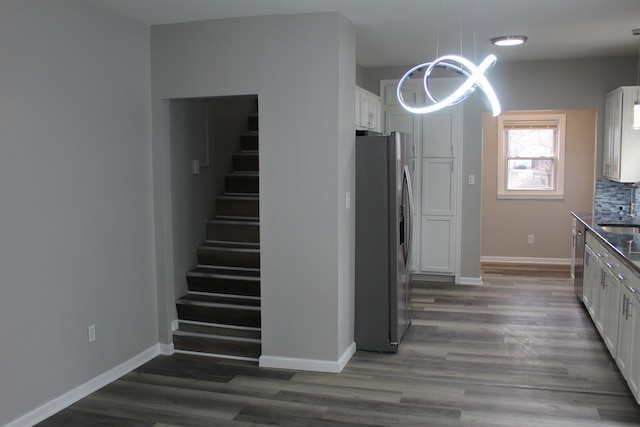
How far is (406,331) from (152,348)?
A: 2081mm

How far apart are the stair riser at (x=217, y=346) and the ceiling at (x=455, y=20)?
2387 millimetres

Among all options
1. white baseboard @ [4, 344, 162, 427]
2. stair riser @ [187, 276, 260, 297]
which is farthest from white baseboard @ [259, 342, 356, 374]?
white baseboard @ [4, 344, 162, 427]

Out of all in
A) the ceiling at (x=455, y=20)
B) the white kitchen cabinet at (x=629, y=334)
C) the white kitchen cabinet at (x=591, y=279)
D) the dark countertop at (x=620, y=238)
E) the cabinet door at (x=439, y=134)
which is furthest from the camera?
the cabinet door at (x=439, y=134)

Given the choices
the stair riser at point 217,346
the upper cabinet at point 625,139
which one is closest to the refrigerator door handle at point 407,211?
the stair riser at point 217,346

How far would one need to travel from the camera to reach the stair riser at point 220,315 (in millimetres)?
4645

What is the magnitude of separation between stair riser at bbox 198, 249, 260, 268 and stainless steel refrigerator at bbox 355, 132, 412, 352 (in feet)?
3.22

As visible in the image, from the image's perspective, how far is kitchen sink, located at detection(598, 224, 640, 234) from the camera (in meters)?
5.38

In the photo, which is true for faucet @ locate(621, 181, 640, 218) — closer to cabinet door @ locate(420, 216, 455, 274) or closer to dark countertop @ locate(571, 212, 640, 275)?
dark countertop @ locate(571, 212, 640, 275)

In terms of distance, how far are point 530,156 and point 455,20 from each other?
4193mm

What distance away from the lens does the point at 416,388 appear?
154 inches

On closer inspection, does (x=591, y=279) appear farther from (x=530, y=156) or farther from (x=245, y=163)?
(x=245, y=163)

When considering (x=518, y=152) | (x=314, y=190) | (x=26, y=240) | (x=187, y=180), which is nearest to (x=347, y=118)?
(x=314, y=190)

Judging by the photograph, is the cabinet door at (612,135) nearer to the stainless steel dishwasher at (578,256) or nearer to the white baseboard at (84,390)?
the stainless steel dishwasher at (578,256)

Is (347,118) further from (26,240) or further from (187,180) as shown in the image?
(26,240)
